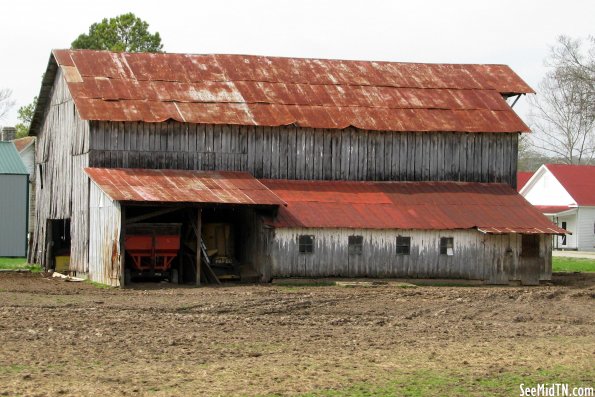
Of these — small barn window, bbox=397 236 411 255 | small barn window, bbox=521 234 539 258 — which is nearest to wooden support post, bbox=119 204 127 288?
small barn window, bbox=397 236 411 255

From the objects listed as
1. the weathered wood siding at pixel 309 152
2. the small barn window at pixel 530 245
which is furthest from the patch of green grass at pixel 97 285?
the small barn window at pixel 530 245

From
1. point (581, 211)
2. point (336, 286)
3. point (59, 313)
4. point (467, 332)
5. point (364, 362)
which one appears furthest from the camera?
point (581, 211)

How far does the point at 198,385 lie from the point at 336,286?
21.8 m

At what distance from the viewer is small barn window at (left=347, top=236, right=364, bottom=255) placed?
40.1 metres

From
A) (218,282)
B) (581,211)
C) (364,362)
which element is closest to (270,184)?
(218,282)

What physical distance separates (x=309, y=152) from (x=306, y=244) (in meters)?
5.41

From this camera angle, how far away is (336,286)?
127 feet

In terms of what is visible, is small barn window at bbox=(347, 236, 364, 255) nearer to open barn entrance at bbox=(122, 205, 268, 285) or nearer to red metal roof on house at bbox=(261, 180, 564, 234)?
red metal roof on house at bbox=(261, 180, 564, 234)

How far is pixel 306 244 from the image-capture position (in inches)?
1559

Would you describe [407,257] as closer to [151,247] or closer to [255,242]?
[255,242]

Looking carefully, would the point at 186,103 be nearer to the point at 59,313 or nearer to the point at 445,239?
the point at 445,239

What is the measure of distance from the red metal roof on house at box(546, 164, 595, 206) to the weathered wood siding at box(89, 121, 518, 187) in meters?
34.6

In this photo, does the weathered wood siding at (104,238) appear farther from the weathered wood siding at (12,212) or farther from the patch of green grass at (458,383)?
the patch of green grass at (458,383)

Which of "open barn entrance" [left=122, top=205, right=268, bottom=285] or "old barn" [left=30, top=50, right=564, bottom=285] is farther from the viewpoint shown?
"old barn" [left=30, top=50, right=564, bottom=285]
